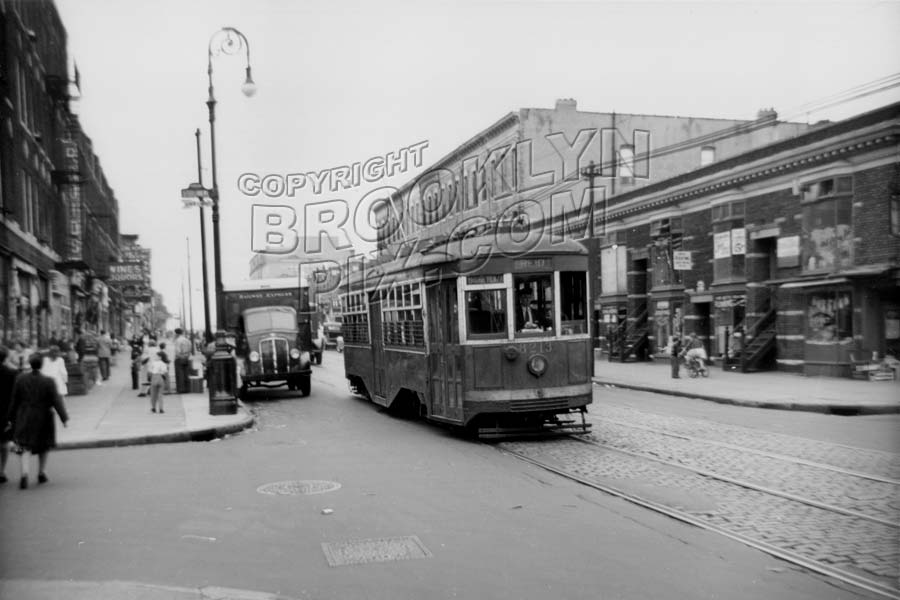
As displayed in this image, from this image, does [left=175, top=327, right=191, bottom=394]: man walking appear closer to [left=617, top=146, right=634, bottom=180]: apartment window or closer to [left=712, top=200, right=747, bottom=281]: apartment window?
[left=712, top=200, right=747, bottom=281]: apartment window

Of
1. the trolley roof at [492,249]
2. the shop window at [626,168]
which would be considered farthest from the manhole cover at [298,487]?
the shop window at [626,168]

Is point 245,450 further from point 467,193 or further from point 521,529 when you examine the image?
point 467,193

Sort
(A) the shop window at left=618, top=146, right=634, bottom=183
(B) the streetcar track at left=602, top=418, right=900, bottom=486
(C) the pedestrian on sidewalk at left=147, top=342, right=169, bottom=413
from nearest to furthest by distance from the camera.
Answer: (B) the streetcar track at left=602, top=418, right=900, bottom=486, (C) the pedestrian on sidewalk at left=147, top=342, right=169, bottom=413, (A) the shop window at left=618, top=146, right=634, bottom=183

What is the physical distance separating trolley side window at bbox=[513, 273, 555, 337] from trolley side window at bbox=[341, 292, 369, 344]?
5.99 metres

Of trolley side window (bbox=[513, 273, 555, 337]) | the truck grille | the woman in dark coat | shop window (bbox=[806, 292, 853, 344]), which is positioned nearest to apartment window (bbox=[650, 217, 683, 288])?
shop window (bbox=[806, 292, 853, 344])

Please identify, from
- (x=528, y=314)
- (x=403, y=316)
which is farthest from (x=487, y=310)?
(x=403, y=316)

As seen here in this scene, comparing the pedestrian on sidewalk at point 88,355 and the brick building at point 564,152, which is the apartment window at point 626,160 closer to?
the brick building at point 564,152

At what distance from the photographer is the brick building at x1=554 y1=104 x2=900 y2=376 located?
22.3m

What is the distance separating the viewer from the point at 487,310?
12.5 meters

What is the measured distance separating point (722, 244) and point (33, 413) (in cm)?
2484

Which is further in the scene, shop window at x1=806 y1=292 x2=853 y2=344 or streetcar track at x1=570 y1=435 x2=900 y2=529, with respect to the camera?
shop window at x1=806 y1=292 x2=853 y2=344

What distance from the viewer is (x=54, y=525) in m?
7.68

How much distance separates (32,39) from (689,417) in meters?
19.1

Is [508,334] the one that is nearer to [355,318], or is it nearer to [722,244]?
[355,318]
